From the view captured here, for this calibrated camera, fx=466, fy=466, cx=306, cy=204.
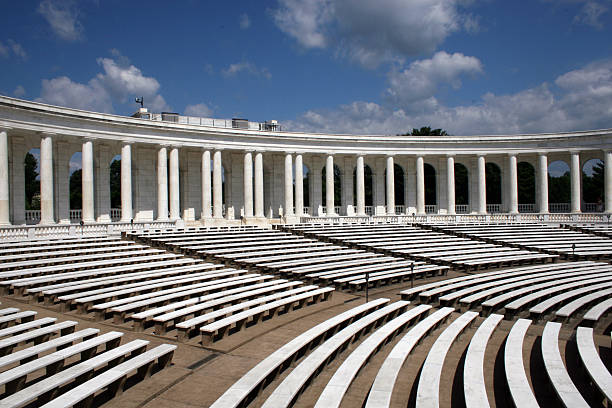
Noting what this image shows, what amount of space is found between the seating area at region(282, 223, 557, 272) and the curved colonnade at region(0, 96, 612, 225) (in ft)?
35.0

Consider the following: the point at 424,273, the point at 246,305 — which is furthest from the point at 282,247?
the point at 246,305

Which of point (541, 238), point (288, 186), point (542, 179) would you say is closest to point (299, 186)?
point (288, 186)

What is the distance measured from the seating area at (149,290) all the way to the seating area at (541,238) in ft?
78.2

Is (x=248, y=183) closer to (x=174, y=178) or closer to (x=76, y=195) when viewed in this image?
(x=174, y=178)

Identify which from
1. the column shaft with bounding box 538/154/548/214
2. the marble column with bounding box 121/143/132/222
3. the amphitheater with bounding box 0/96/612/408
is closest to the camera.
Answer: the amphitheater with bounding box 0/96/612/408

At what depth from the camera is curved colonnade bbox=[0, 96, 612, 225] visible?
3926 cm

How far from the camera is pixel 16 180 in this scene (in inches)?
1566

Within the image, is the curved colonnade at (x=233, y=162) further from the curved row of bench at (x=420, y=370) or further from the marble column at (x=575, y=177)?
the curved row of bench at (x=420, y=370)

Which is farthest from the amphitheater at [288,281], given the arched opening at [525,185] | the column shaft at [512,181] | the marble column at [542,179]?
the arched opening at [525,185]

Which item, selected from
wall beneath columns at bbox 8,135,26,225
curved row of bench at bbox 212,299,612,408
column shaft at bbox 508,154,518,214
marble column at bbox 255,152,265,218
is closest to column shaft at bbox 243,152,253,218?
marble column at bbox 255,152,265,218

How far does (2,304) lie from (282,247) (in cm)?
1764

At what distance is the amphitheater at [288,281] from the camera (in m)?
10.6

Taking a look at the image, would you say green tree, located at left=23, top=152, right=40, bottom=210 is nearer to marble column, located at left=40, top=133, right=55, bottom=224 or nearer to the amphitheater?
the amphitheater

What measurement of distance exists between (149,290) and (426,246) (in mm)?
22511
